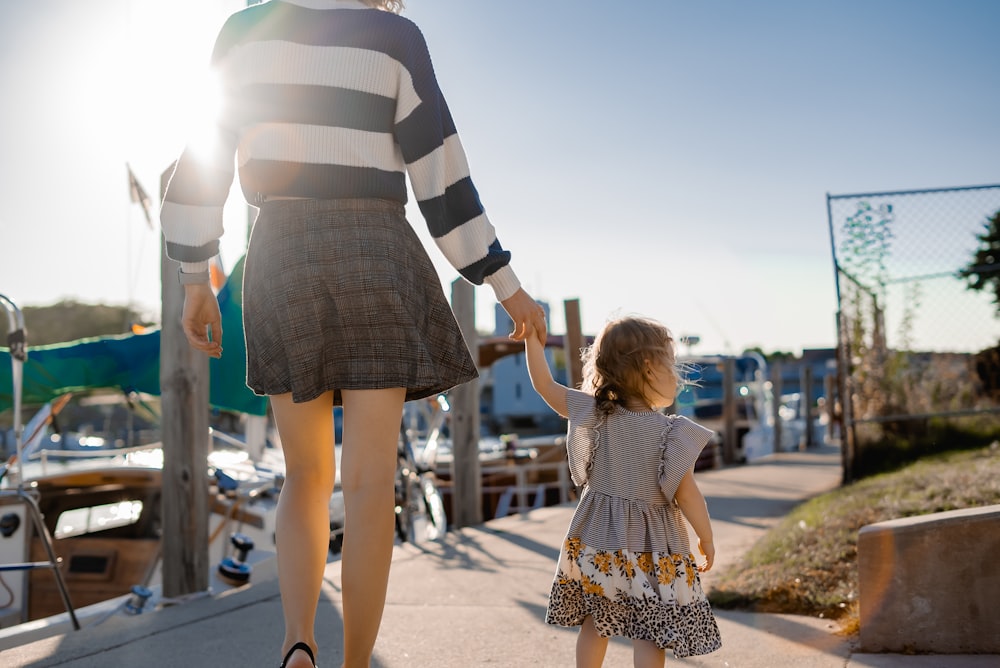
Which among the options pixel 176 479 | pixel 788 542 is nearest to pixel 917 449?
pixel 788 542

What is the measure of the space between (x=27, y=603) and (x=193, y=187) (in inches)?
196

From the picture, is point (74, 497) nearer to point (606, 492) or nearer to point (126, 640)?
point (126, 640)

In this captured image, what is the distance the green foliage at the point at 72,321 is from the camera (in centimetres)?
4978

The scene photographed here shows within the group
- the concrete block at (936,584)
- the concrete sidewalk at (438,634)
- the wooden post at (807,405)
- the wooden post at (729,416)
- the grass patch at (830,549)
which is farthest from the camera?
the wooden post at (807,405)

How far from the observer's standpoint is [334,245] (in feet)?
6.07

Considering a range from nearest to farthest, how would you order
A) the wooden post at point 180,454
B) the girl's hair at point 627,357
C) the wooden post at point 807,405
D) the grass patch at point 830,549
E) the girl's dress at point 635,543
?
the girl's dress at point 635,543
the girl's hair at point 627,357
the grass patch at point 830,549
the wooden post at point 180,454
the wooden post at point 807,405

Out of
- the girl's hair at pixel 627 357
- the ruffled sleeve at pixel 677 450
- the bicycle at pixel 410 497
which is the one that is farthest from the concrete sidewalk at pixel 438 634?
the bicycle at pixel 410 497

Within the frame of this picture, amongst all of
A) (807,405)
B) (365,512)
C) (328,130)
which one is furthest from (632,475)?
(807,405)

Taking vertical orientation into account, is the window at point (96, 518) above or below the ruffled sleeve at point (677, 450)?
below

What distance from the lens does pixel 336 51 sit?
1.89 meters

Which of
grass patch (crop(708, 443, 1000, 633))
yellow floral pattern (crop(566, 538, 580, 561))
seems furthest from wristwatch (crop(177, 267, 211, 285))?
grass patch (crop(708, 443, 1000, 633))

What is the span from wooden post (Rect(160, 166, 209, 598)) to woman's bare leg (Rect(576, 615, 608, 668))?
2.08 meters

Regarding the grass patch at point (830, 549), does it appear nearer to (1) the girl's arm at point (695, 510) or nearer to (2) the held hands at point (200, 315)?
(1) the girl's arm at point (695, 510)

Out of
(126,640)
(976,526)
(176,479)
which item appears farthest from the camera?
(176,479)
